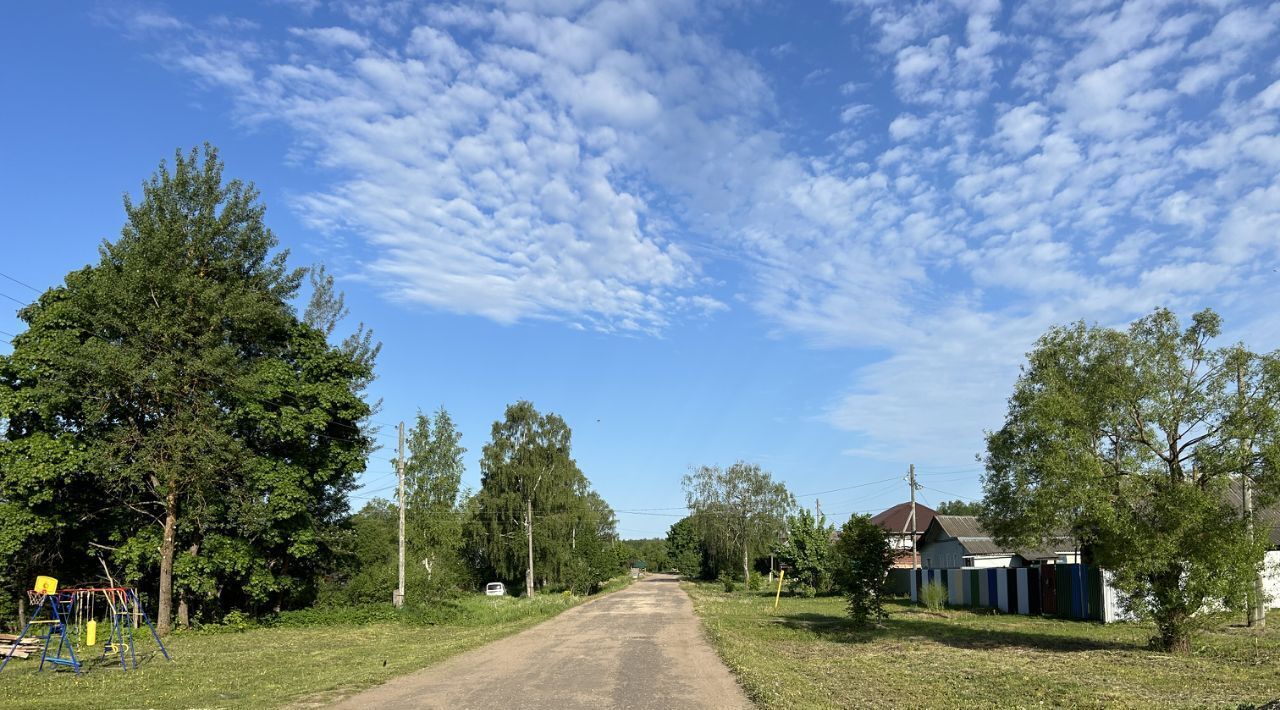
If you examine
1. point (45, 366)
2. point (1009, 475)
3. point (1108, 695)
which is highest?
point (45, 366)

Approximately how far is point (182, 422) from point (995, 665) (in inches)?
938

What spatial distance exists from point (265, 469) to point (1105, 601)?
2773 centimetres

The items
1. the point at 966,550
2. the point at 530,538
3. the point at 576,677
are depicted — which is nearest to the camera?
the point at 576,677

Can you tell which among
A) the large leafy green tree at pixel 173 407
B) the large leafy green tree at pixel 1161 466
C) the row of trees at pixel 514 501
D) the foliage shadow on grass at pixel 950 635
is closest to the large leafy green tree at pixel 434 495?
the row of trees at pixel 514 501

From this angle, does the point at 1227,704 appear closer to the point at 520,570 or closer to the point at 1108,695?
the point at 1108,695

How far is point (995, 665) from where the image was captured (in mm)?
13953

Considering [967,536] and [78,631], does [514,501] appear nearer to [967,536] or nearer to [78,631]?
[967,536]

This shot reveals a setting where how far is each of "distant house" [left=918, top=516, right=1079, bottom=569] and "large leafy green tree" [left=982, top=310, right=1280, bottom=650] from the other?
93.1ft

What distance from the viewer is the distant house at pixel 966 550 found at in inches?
1724

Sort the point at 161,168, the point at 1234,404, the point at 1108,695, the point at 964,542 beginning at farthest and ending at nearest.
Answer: the point at 964,542, the point at 161,168, the point at 1234,404, the point at 1108,695

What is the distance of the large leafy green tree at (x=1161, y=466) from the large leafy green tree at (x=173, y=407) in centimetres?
2296

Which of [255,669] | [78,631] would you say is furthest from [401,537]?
[255,669]

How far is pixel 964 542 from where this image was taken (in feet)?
151

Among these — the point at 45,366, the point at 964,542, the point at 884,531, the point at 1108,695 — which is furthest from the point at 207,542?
the point at 964,542
